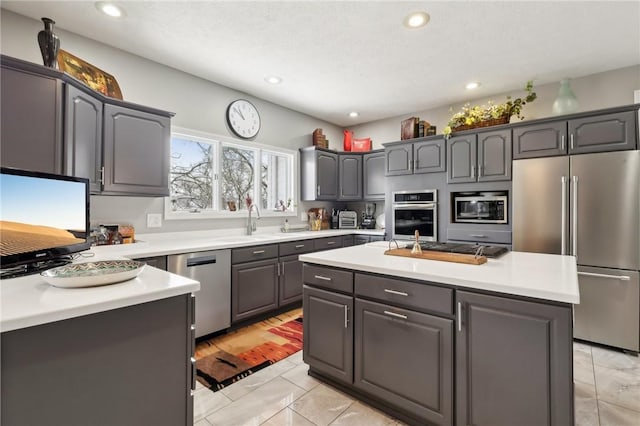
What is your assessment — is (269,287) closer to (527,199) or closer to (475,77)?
(527,199)

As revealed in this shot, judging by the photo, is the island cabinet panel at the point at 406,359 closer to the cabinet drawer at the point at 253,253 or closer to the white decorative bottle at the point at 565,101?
the cabinet drawer at the point at 253,253

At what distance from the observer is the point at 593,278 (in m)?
2.72

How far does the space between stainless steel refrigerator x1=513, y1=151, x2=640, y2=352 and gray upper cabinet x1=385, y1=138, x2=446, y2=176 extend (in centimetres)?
108

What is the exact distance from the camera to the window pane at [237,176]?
369cm

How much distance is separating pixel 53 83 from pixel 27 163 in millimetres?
538

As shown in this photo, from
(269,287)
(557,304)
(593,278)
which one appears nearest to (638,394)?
(593,278)

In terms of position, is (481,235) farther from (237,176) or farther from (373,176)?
(237,176)

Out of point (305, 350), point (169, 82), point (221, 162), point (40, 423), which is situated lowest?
point (305, 350)

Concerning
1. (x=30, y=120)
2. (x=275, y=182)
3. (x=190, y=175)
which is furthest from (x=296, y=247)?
(x=30, y=120)

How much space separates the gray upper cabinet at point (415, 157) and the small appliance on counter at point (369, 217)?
0.92 metres

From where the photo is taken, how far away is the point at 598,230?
2684 millimetres

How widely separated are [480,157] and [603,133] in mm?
1044

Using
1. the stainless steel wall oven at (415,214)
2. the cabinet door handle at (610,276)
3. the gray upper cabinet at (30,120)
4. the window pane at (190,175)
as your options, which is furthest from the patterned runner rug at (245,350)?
the cabinet door handle at (610,276)

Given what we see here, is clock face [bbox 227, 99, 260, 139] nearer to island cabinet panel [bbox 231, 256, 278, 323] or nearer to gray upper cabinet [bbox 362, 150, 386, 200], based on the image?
island cabinet panel [bbox 231, 256, 278, 323]
